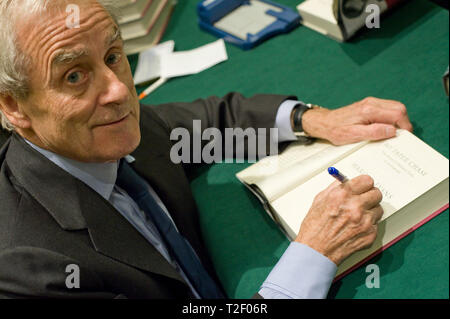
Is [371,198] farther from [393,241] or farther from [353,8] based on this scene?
[353,8]

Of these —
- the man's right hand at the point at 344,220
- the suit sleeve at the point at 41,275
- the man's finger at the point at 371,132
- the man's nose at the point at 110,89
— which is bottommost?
the man's right hand at the point at 344,220

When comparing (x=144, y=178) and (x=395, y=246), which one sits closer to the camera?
(x=395, y=246)

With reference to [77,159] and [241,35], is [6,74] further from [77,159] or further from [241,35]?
[241,35]

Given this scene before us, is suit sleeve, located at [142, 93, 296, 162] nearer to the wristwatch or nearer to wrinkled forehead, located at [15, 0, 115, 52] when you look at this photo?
the wristwatch

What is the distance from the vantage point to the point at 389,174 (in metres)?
1.00

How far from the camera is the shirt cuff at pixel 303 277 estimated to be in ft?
3.14

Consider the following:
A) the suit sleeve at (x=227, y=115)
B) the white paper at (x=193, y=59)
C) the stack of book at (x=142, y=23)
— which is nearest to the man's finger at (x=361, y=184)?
the suit sleeve at (x=227, y=115)

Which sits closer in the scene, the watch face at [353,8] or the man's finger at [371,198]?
the man's finger at [371,198]

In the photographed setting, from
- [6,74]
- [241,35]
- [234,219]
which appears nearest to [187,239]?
[234,219]

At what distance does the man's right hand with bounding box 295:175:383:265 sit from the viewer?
96cm

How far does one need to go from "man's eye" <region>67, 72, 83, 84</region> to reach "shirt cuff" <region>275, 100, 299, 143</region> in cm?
62

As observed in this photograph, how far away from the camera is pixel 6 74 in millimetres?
836

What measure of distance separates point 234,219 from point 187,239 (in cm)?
15

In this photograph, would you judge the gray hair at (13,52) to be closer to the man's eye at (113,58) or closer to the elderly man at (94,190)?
the elderly man at (94,190)
